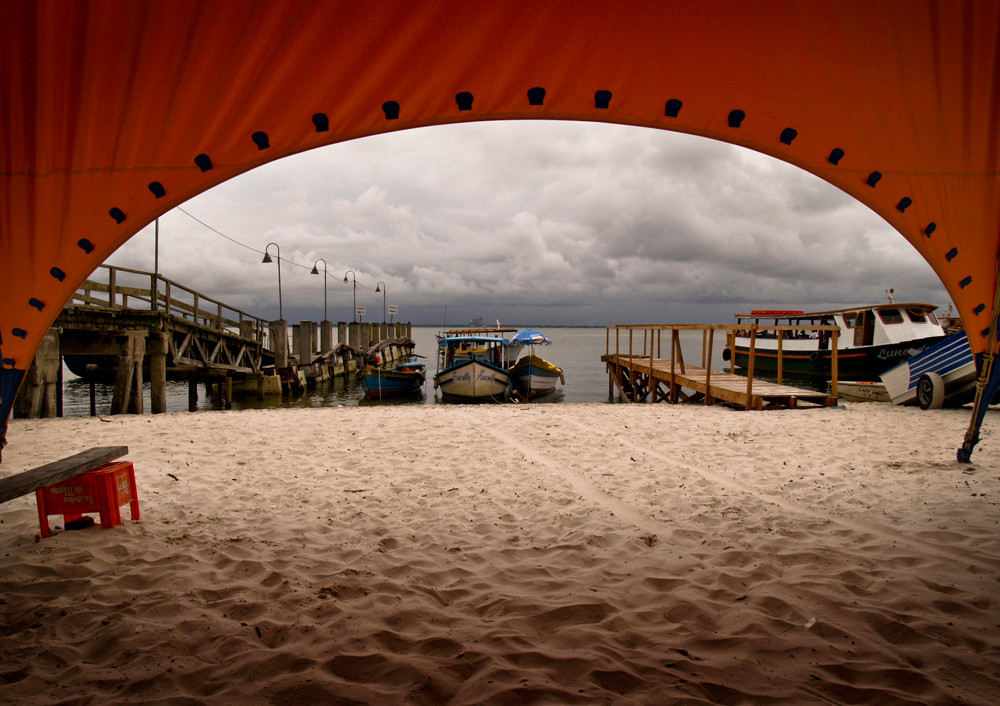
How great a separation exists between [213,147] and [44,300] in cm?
133

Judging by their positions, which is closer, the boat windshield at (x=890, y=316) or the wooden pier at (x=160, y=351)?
the wooden pier at (x=160, y=351)

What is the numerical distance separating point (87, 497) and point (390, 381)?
18929mm

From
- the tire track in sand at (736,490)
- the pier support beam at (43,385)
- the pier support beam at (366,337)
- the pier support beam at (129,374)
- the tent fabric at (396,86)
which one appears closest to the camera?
the tent fabric at (396,86)

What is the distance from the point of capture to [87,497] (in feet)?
13.5

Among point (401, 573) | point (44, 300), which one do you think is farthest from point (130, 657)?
point (44, 300)

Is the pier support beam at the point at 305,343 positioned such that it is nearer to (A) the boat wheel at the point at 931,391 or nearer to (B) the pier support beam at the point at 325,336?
(B) the pier support beam at the point at 325,336

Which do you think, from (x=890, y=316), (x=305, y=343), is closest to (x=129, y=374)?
(x=305, y=343)

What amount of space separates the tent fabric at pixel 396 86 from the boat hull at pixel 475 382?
15909 millimetres

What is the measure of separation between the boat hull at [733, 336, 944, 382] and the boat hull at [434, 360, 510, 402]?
35.5 ft

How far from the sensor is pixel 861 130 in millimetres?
3055

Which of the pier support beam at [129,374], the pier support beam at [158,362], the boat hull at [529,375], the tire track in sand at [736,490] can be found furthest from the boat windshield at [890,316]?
the pier support beam at [129,374]

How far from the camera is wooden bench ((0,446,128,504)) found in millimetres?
3314

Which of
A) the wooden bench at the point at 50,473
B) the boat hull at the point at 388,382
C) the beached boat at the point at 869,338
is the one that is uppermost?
the beached boat at the point at 869,338

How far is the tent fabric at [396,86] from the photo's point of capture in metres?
2.49
